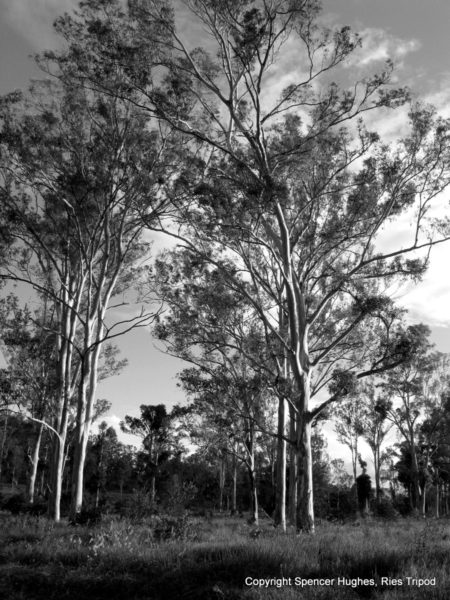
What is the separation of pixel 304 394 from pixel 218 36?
9.03m

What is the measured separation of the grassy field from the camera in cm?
517

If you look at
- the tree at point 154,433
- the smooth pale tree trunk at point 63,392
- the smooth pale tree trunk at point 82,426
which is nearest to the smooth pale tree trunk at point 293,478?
the smooth pale tree trunk at point 82,426

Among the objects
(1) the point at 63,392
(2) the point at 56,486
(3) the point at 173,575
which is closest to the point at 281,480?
→ (2) the point at 56,486

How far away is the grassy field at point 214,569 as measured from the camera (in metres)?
5.17

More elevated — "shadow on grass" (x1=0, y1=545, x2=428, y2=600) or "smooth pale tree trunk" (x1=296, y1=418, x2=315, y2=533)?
"smooth pale tree trunk" (x1=296, y1=418, x2=315, y2=533)

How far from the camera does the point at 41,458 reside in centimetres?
4503

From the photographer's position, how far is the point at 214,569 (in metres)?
6.06

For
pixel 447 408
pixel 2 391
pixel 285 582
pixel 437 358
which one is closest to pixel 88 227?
pixel 2 391

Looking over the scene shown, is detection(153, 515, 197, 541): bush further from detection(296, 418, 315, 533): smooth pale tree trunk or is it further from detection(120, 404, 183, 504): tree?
detection(120, 404, 183, 504): tree

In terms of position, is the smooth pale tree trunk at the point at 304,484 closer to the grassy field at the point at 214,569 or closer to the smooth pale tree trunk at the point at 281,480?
the grassy field at the point at 214,569

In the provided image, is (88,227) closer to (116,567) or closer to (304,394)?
(304,394)

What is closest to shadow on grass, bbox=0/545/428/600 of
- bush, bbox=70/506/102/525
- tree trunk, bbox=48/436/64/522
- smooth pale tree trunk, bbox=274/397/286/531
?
bush, bbox=70/506/102/525

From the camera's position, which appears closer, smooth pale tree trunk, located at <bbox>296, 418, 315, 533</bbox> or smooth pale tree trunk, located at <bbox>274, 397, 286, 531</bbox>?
smooth pale tree trunk, located at <bbox>296, 418, 315, 533</bbox>

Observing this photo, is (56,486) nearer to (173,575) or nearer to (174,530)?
(174,530)
